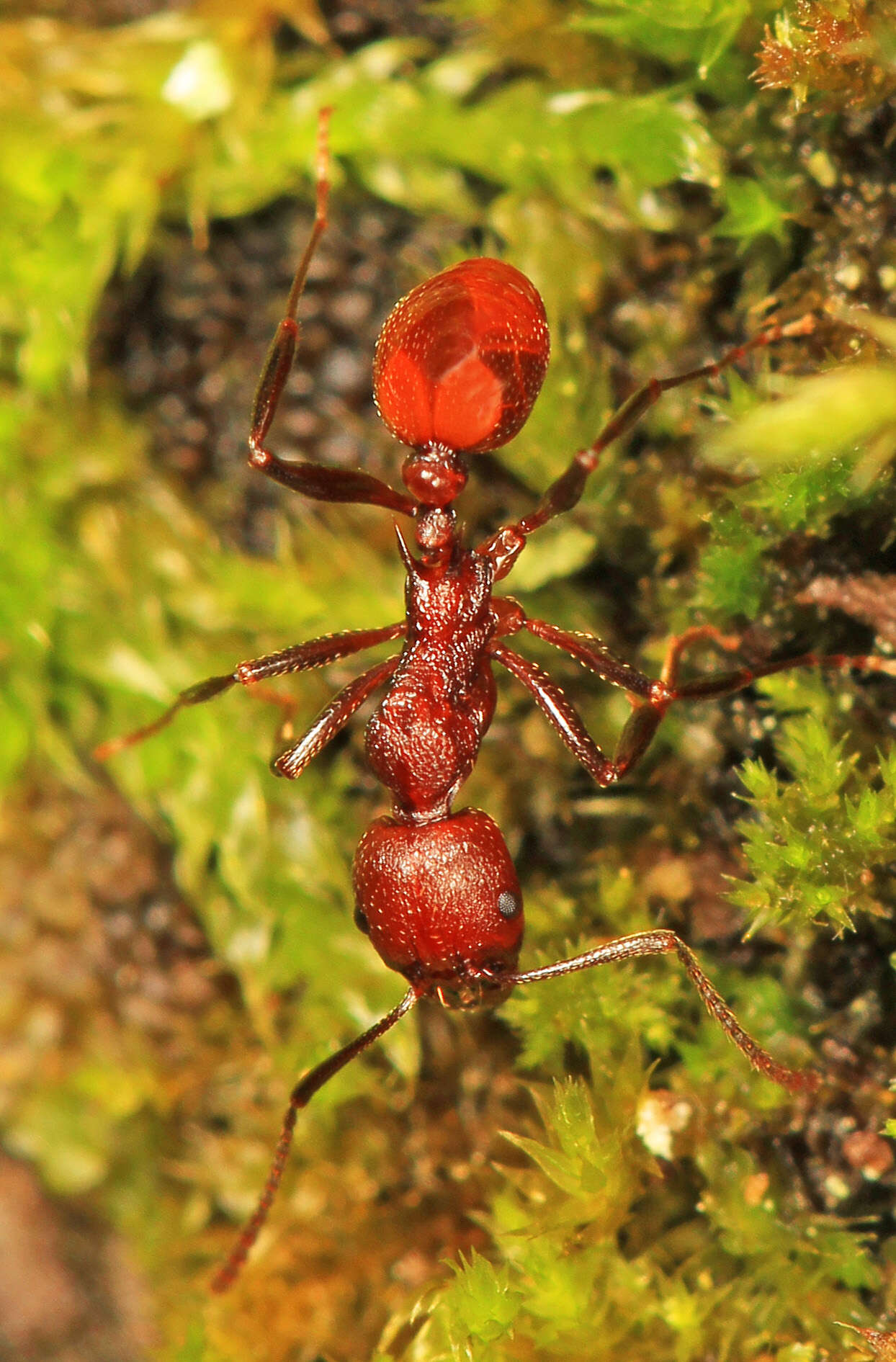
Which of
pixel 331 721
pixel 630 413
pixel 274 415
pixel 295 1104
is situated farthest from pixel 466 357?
pixel 295 1104

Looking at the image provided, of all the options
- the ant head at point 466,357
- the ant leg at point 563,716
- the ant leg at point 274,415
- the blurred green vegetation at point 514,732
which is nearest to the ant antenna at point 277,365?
the ant leg at point 274,415

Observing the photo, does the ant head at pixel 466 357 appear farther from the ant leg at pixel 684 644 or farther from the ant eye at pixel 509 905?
the ant eye at pixel 509 905

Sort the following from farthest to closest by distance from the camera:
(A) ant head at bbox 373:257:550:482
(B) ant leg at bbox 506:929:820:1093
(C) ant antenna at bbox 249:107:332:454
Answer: (C) ant antenna at bbox 249:107:332:454, (A) ant head at bbox 373:257:550:482, (B) ant leg at bbox 506:929:820:1093

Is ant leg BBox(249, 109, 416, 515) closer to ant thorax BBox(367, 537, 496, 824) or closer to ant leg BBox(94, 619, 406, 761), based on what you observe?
ant thorax BBox(367, 537, 496, 824)

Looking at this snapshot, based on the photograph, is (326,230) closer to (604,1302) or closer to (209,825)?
(209,825)

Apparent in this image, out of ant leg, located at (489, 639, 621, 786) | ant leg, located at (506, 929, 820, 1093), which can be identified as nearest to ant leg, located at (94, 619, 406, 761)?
ant leg, located at (489, 639, 621, 786)

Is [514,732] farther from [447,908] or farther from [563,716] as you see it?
[447,908]
